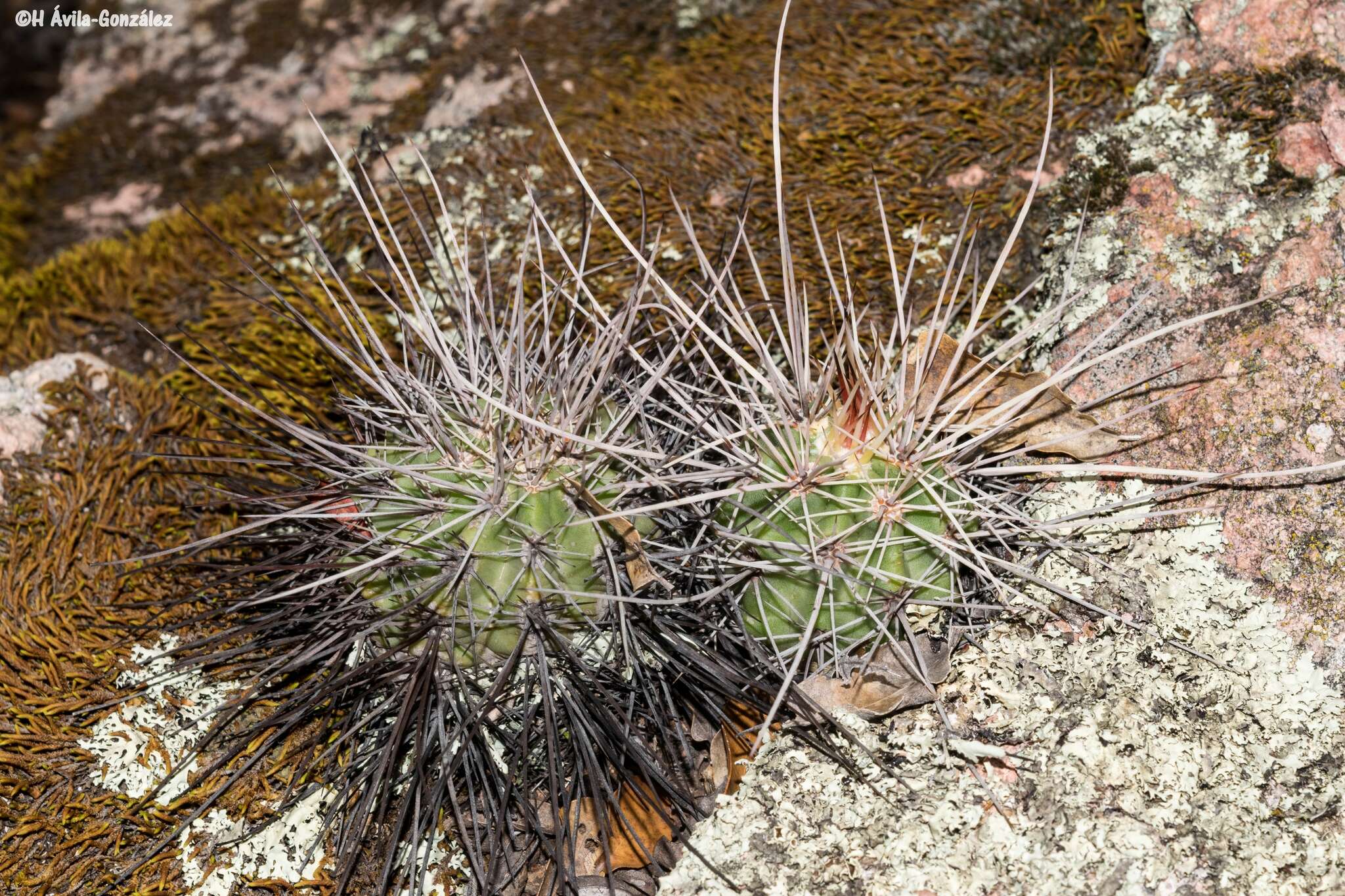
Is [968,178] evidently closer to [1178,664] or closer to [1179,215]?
[1179,215]

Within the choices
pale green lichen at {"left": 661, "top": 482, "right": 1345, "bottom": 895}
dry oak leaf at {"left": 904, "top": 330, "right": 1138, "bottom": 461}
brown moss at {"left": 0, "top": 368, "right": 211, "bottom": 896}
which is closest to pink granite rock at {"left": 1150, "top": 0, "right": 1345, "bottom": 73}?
dry oak leaf at {"left": 904, "top": 330, "right": 1138, "bottom": 461}

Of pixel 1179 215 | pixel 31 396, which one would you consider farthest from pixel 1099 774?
pixel 31 396

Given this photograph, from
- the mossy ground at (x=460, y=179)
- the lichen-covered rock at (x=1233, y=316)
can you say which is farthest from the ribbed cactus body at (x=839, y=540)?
the mossy ground at (x=460, y=179)

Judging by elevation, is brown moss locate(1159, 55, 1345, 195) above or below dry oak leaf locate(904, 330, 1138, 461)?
above

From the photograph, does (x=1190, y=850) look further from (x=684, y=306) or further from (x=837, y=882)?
(x=684, y=306)

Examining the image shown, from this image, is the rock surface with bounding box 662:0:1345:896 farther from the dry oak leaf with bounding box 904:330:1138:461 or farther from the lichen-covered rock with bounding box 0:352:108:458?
the lichen-covered rock with bounding box 0:352:108:458

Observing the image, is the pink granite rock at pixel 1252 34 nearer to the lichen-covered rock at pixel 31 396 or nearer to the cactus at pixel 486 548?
the cactus at pixel 486 548
